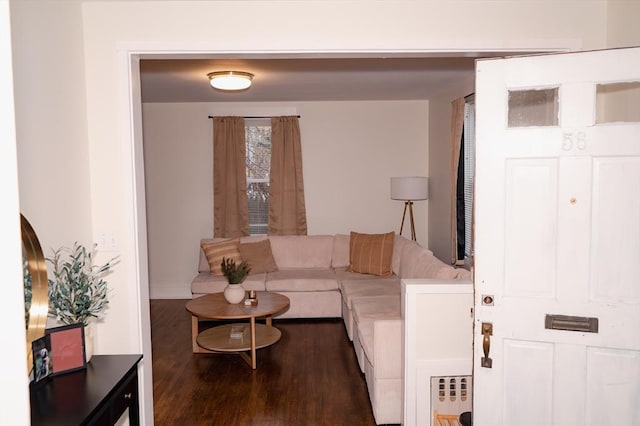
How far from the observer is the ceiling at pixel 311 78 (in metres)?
4.27

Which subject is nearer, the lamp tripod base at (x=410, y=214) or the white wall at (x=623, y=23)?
the white wall at (x=623, y=23)

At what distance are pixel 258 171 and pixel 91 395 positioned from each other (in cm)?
506

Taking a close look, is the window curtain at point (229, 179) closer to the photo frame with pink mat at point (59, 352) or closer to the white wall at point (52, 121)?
the white wall at point (52, 121)

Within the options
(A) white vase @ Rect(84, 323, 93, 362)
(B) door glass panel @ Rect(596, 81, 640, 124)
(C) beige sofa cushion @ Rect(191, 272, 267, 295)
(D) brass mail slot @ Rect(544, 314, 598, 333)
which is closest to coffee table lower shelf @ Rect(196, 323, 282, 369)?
(C) beige sofa cushion @ Rect(191, 272, 267, 295)

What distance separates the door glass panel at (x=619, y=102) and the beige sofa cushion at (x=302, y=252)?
3.97 meters

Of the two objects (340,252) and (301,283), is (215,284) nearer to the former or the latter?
(301,283)

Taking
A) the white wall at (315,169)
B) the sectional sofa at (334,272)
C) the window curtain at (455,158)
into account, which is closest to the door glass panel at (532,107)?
the sectional sofa at (334,272)

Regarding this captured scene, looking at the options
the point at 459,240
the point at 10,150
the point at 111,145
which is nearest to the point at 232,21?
the point at 111,145

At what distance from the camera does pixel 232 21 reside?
259cm

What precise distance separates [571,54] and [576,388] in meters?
1.42

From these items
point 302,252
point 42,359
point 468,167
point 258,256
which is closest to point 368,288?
point 302,252

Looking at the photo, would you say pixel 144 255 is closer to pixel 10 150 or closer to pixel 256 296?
pixel 10 150

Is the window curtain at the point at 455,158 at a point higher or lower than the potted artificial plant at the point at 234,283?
higher

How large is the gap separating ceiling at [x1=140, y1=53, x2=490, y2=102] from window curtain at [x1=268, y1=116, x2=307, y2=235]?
397 millimetres
